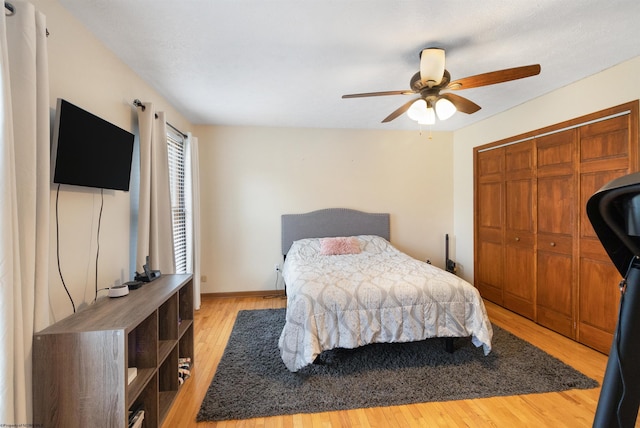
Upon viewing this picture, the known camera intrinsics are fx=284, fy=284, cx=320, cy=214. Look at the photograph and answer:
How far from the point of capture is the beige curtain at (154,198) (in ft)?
7.33

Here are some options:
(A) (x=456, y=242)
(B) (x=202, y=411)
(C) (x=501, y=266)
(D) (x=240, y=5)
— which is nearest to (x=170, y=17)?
(D) (x=240, y=5)

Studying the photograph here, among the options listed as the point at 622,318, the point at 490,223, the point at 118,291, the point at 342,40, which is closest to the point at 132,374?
the point at 118,291

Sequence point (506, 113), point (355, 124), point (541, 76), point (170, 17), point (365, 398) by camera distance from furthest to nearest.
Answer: point (355, 124)
point (506, 113)
point (541, 76)
point (365, 398)
point (170, 17)

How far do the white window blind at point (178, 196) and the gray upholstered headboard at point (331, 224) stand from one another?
130cm

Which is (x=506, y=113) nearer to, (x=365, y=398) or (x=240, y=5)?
(x=240, y=5)

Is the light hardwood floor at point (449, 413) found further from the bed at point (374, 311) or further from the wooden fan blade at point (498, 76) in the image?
the wooden fan blade at point (498, 76)

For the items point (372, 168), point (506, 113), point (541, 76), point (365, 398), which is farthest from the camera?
point (372, 168)

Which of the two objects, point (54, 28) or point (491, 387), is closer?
point (54, 28)

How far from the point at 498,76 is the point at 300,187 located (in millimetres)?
2789

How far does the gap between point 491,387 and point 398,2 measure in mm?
2577

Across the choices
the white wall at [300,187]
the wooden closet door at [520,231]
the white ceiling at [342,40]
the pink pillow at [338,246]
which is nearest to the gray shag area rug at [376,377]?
the wooden closet door at [520,231]

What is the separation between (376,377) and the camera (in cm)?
215

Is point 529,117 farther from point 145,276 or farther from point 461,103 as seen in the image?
point 145,276

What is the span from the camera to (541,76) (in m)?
2.55
